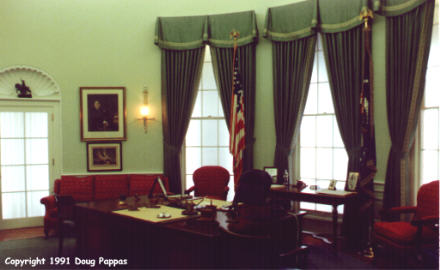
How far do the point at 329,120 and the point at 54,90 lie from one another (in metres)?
4.82

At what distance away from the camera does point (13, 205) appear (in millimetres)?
6520

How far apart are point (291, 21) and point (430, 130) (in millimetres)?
2620

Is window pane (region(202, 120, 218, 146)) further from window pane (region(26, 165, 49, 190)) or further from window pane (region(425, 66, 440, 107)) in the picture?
window pane (region(425, 66, 440, 107))

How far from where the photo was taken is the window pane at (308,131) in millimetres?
6008

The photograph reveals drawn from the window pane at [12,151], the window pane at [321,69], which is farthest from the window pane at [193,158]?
the window pane at [12,151]

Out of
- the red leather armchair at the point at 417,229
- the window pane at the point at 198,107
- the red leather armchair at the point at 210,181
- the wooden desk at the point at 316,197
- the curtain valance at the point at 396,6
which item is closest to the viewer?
the red leather armchair at the point at 417,229

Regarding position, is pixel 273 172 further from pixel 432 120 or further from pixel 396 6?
pixel 396 6

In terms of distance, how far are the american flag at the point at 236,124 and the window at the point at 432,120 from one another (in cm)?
260

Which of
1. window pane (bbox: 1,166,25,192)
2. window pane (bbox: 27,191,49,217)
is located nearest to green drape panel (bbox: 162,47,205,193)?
window pane (bbox: 27,191,49,217)

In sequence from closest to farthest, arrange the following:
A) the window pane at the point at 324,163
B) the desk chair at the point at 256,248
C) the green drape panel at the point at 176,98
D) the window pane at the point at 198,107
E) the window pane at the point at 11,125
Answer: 1. the desk chair at the point at 256,248
2. the window pane at the point at 324,163
3. the window pane at the point at 11,125
4. the green drape panel at the point at 176,98
5. the window pane at the point at 198,107

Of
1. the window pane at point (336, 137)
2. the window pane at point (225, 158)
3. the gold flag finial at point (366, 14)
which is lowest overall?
the window pane at point (225, 158)

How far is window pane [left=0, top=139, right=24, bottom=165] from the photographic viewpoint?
21.2ft

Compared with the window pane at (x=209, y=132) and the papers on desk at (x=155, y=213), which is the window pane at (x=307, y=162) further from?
the papers on desk at (x=155, y=213)

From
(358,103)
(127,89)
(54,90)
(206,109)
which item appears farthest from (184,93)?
(358,103)
